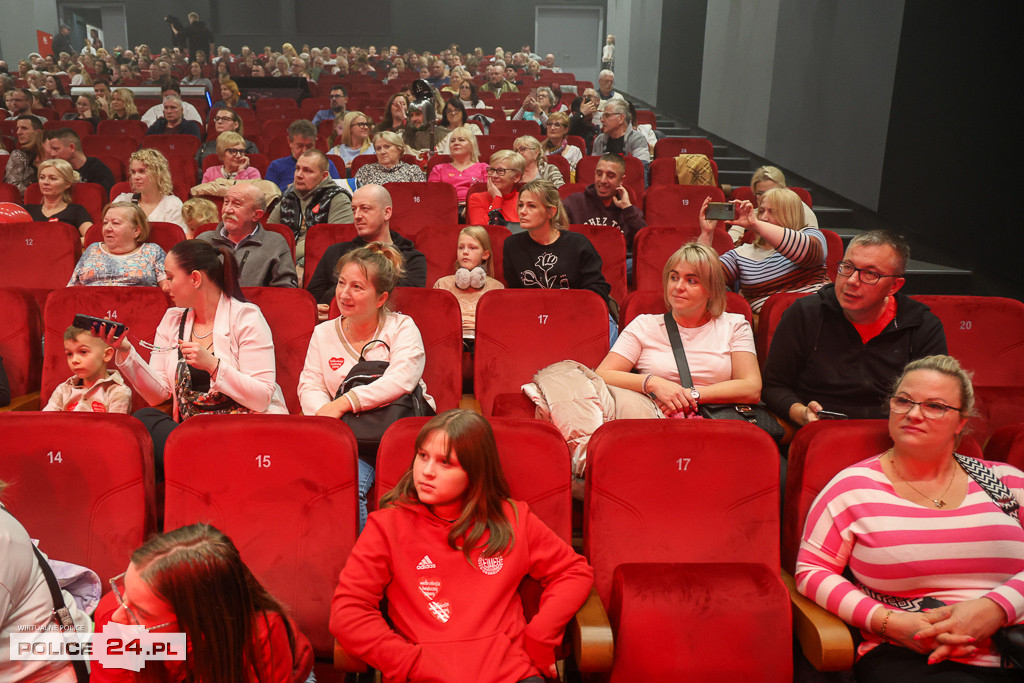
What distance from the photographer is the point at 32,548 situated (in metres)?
1.42

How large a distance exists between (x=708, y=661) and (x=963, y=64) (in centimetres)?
400

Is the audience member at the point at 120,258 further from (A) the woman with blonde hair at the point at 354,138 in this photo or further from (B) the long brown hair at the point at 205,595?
(A) the woman with blonde hair at the point at 354,138

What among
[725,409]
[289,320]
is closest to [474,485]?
[725,409]

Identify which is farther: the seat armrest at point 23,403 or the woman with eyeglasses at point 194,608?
the seat armrest at point 23,403

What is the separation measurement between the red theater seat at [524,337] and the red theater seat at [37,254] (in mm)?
2045

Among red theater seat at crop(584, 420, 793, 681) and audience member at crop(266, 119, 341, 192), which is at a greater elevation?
audience member at crop(266, 119, 341, 192)

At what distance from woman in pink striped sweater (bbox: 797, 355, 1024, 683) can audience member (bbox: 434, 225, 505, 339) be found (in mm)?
1706

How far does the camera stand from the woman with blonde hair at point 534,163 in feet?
15.6

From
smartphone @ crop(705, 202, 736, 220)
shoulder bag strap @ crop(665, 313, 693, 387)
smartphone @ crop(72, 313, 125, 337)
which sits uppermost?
smartphone @ crop(705, 202, 736, 220)

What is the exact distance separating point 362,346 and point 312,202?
1.81m

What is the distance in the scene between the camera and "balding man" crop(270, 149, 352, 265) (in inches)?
152

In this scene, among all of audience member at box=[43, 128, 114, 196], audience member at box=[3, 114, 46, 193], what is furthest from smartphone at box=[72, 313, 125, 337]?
audience member at box=[3, 114, 46, 193]

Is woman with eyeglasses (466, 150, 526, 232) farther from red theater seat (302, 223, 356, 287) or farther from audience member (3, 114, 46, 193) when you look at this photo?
audience member (3, 114, 46, 193)

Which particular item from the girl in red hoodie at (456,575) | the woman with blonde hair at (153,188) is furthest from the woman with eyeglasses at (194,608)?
the woman with blonde hair at (153,188)
